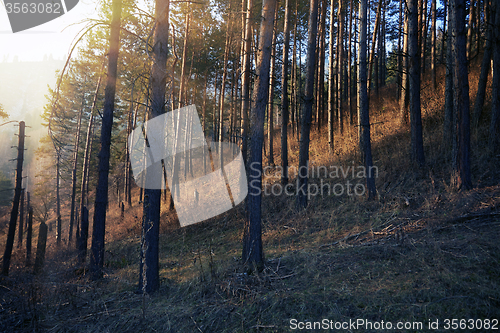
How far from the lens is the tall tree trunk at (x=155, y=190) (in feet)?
16.2

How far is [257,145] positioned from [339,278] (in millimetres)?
2728

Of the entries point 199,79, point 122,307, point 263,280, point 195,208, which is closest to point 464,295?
point 263,280

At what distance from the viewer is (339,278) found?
4102 mm

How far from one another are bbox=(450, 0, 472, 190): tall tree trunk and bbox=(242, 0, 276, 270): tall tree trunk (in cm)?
514

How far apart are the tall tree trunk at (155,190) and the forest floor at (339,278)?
21.2 inches

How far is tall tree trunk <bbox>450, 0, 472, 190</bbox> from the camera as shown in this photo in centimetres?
651

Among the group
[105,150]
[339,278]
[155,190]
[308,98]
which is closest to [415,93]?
[308,98]

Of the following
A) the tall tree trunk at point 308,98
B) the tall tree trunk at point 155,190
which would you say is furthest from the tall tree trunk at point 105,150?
the tall tree trunk at point 308,98

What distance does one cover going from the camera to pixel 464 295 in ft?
9.86

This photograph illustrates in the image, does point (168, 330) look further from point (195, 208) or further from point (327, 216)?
point (195, 208)

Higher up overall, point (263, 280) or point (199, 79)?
point (199, 79)

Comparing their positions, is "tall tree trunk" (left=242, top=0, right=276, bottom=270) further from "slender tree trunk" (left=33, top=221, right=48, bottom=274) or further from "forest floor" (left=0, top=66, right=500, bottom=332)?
"slender tree trunk" (left=33, top=221, right=48, bottom=274)

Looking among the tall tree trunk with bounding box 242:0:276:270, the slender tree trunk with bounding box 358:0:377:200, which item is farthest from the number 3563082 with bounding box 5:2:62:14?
the slender tree trunk with bounding box 358:0:377:200

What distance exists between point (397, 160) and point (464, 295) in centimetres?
728
